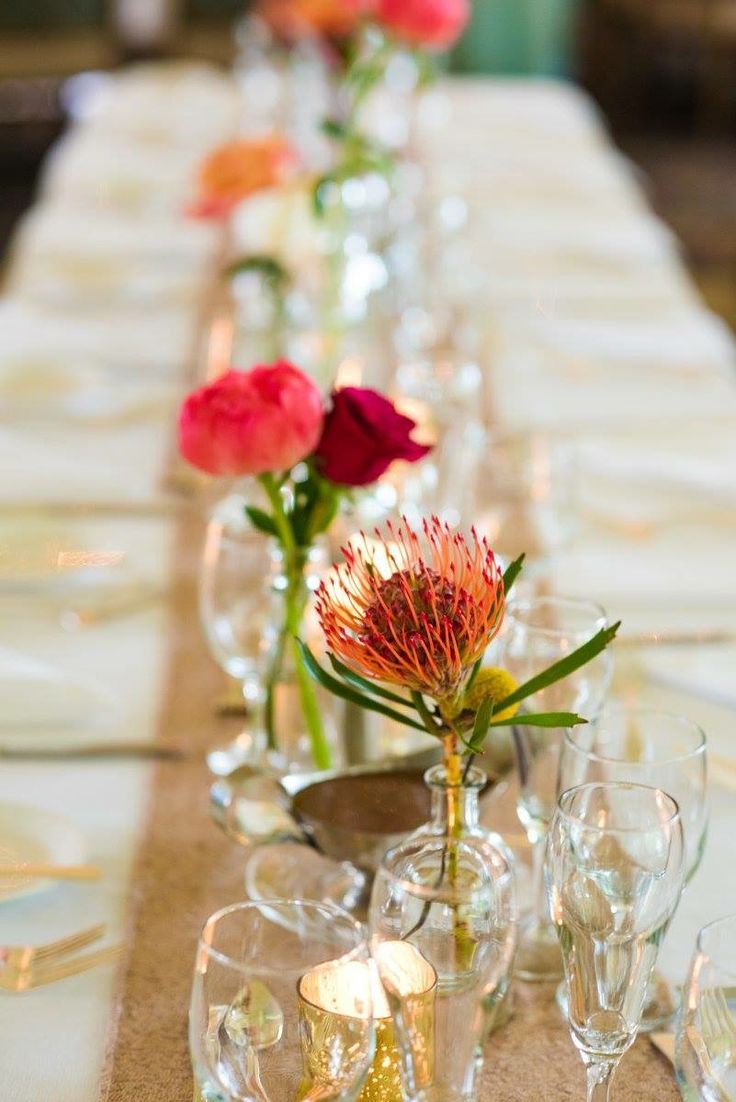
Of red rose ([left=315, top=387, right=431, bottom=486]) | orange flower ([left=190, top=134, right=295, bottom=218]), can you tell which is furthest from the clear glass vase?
orange flower ([left=190, top=134, right=295, bottom=218])

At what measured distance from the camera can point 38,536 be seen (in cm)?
162

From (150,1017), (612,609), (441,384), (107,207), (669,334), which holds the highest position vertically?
(107,207)

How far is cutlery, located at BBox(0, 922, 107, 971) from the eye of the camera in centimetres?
94

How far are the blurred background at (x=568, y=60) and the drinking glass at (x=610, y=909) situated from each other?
5459 millimetres

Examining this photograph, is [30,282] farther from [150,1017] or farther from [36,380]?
[150,1017]

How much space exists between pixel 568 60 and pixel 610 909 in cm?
725

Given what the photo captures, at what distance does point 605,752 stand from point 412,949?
28 cm

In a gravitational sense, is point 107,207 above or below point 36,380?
above

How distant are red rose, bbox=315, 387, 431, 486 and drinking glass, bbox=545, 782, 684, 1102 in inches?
10.3

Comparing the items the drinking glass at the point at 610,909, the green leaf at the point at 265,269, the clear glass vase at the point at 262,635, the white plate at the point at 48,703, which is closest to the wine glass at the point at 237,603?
the clear glass vase at the point at 262,635

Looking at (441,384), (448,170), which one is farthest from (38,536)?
(448,170)

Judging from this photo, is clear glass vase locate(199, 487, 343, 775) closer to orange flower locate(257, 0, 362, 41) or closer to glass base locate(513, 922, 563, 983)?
glass base locate(513, 922, 563, 983)

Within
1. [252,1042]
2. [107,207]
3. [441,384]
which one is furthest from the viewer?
[107,207]

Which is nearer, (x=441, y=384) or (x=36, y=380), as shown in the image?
(x=441, y=384)
